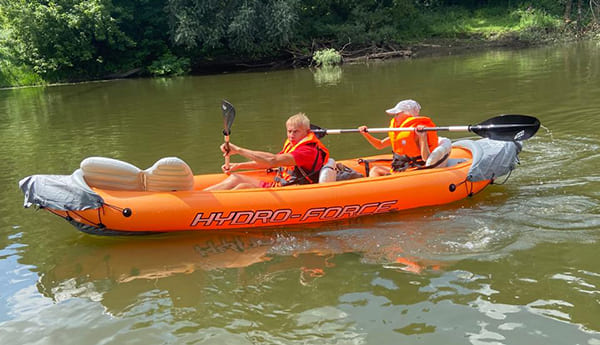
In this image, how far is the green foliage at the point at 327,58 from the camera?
2305cm

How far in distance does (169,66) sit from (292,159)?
2022cm

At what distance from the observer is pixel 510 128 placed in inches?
219

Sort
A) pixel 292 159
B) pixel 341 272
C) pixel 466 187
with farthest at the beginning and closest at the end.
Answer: pixel 466 187, pixel 292 159, pixel 341 272

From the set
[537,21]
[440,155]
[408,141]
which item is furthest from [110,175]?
[537,21]

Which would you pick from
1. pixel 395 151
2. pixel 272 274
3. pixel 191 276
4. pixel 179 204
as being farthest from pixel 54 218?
pixel 395 151

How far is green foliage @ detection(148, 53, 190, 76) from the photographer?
77.9 ft

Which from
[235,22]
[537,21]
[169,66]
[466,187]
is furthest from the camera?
[537,21]

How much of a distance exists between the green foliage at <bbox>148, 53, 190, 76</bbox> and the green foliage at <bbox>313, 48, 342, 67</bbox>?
5.98 m

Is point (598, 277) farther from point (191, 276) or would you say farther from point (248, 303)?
point (191, 276)

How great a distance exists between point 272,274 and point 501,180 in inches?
130

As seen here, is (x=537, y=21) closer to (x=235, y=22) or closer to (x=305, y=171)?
(x=235, y=22)


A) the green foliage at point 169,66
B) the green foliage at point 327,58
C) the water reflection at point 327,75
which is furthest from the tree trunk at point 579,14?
the green foliage at point 169,66

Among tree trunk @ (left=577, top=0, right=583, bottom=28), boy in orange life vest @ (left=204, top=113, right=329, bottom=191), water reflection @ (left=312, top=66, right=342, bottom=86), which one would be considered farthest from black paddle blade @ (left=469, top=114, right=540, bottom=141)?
tree trunk @ (left=577, top=0, right=583, bottom=28)

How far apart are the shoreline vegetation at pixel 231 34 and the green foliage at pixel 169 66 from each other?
5 centimetres
